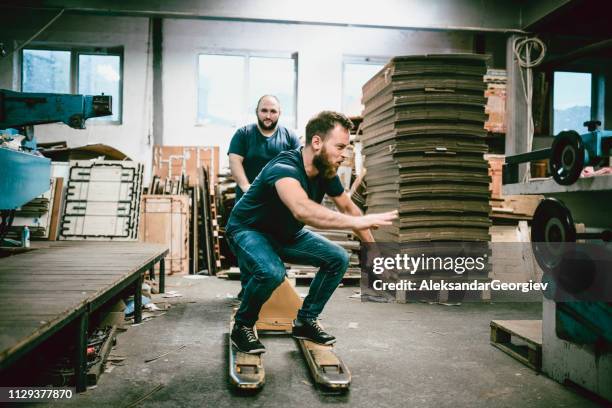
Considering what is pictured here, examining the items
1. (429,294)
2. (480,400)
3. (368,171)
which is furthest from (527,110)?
(480,400)

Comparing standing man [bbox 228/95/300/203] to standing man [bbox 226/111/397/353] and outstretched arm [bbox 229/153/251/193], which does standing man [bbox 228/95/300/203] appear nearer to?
outstretched arm [bbox 229/153/251/193]

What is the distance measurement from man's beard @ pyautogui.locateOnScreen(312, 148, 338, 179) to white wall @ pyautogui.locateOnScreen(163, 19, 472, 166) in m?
6.18

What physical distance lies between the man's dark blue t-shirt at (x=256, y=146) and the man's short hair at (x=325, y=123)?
1.74 metres

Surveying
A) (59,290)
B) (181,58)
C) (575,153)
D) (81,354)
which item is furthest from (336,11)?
(81,354)

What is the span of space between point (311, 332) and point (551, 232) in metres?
1.68

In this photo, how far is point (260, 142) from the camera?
4.83 meters

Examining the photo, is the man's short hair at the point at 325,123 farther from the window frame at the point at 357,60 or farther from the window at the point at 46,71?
the window at the point at 46,71

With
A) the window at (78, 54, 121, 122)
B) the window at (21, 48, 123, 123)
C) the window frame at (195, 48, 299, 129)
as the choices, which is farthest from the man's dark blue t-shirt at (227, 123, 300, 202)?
the window at (78, 54, 121, 122)

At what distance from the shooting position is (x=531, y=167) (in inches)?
329

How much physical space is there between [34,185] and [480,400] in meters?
3.60

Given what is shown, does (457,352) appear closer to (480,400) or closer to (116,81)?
(480,400)

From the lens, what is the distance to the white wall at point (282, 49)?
9180mm

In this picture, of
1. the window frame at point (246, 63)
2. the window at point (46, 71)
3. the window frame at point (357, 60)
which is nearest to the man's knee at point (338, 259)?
the window frame at point (246, 63)

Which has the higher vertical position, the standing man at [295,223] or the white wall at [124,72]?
the white wall at [124,72]
